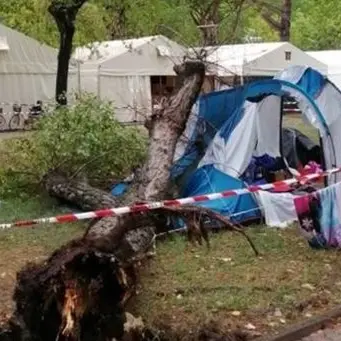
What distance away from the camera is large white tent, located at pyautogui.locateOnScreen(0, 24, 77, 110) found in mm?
26812

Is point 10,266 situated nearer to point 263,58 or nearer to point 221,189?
point 221,189

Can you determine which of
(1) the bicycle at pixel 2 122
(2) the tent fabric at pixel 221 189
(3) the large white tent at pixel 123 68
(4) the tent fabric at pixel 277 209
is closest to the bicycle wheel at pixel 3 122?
(1) the bicycle at pixel 2 122

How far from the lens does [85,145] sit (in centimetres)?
1010

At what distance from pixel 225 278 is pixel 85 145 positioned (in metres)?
3.88

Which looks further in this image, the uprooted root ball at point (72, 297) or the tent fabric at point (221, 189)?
the tent fabric at point (221, 189)

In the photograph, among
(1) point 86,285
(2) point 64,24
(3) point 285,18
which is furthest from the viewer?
(3) point 285,18

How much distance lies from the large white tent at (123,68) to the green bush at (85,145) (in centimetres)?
1684

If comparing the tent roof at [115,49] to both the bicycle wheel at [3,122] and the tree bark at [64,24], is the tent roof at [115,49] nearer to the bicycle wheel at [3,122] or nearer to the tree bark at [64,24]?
the bicycle wheel at [3,122]

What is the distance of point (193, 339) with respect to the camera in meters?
5.28

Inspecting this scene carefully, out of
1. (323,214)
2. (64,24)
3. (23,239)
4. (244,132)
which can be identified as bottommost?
(23,239)

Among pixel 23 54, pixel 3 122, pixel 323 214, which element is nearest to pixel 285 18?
pixel 23 54

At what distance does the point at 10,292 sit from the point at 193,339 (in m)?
1.86

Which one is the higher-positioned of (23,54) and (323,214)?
(23,54)

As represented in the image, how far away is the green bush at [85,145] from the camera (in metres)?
10.2
